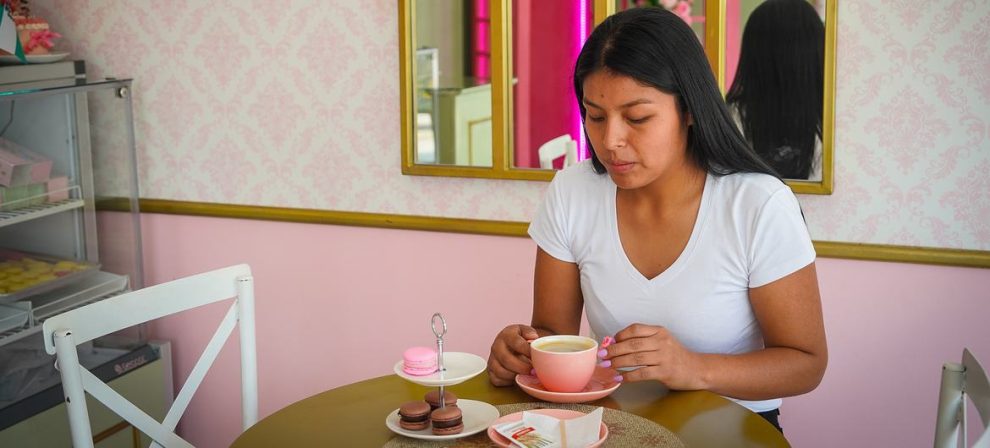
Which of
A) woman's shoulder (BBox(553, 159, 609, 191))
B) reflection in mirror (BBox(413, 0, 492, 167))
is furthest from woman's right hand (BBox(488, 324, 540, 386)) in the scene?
reflection in mirror (BBox(413, 0, 492, 167))

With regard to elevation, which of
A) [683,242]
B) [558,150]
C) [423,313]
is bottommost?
[423,313]

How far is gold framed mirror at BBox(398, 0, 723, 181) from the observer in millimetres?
2672

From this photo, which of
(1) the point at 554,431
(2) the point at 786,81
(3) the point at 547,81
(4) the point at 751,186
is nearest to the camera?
(1) the point at 554,431

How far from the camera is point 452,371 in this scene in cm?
157

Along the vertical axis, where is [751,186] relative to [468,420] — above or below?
above

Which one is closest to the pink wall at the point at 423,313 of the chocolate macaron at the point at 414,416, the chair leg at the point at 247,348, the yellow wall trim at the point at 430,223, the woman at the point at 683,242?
the yellow wall trim at the point at 430,223

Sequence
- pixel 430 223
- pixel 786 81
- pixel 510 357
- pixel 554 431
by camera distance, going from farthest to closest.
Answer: pixel 430 223 < pixel 786 81 < pixel 510 357 < pixel 554 431

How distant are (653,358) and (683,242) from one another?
29 centimetres

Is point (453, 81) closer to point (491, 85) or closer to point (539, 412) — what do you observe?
point (491, 85)

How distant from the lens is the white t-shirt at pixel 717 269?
5.74 ft

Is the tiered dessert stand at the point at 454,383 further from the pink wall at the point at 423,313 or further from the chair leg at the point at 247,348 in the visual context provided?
the pink wall at the point at 423,313

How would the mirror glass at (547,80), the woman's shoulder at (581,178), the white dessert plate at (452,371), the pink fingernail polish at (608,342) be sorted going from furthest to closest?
the mirror glass at (547,80)
the woman's shoulder at (581,178)
the pink fingernail polish at (608,342)
the white dessert plate at (452,371)

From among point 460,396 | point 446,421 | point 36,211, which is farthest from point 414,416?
point 36,211

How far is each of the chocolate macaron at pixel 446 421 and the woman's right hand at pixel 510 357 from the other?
0.72 ft
